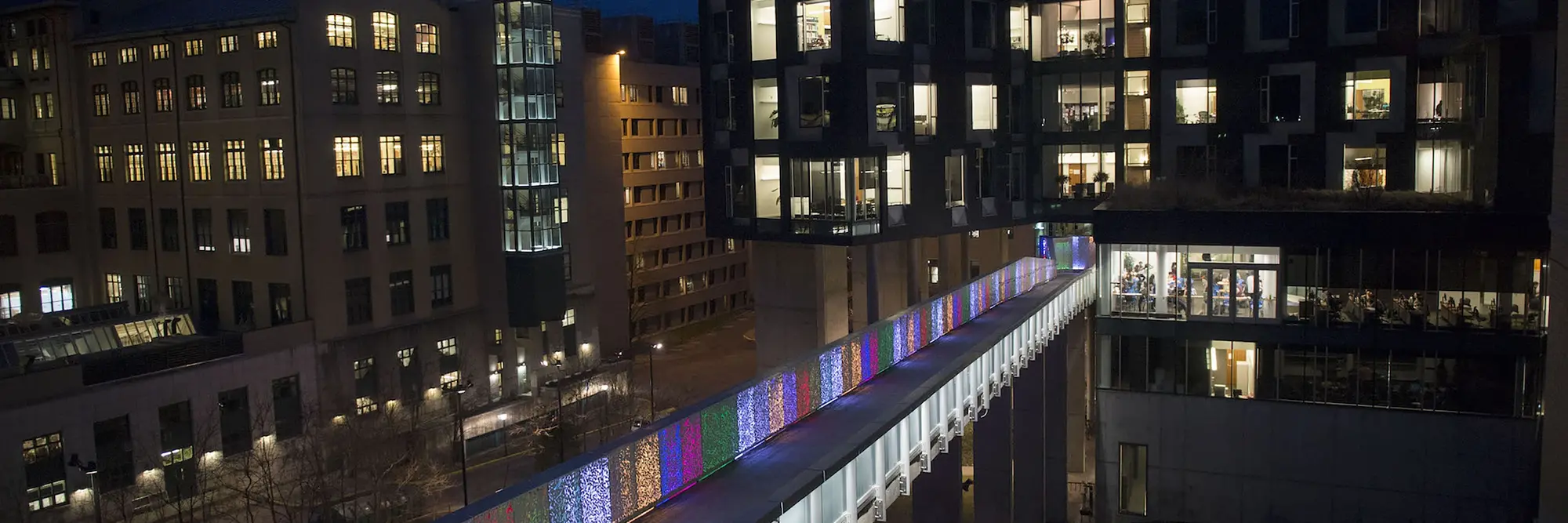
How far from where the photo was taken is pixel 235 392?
47781 millimetres

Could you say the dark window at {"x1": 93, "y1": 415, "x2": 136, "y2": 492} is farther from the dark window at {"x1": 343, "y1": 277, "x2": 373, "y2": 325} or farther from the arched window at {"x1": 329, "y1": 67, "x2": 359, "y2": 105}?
the arched window at {"x1": 329, "y1": 67, "x2": 359, "y2": 105}

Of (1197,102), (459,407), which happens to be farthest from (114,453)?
(1197,102)

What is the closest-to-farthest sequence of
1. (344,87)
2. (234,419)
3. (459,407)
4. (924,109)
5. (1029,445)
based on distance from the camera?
(1029,445)
(234,419)
(924,109)
(459,407)
(344,87)

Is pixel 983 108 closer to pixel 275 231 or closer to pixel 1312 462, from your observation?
pixel 1312 462

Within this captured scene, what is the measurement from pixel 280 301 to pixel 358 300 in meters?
3.18

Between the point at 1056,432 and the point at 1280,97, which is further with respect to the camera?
the point at 1280,97

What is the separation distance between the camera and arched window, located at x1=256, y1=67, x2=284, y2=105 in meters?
Result: 51.9

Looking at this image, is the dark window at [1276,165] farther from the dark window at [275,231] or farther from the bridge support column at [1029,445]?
the dark window at [275,231]

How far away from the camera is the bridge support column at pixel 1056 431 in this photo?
4534 cm

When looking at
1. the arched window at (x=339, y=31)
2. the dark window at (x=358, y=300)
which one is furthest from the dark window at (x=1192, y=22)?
the dark window at (x=358, y=300)

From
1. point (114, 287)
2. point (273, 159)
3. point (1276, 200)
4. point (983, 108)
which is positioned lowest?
point (114, 287)

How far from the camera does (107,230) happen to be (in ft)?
197

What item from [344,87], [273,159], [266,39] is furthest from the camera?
[344,87]

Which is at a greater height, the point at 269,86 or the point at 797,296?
the point at 269,86
